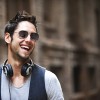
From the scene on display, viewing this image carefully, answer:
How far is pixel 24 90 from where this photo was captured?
10.7 feet

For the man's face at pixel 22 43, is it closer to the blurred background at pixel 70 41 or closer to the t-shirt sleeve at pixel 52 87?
the t-shirt sleeve at pixel 52 87

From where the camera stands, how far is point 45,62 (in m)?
13.6

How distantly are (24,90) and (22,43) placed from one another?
0.35 m

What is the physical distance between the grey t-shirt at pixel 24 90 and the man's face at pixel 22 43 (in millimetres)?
192

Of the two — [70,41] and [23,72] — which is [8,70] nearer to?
[23,72]

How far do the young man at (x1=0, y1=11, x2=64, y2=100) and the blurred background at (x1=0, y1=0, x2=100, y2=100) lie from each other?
22.8ft

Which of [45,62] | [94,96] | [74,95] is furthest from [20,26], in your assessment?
[94,96]

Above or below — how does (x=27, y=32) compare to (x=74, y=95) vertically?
above

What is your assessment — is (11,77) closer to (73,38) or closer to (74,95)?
(74,95)

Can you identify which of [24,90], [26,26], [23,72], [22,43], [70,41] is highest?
[26,26]

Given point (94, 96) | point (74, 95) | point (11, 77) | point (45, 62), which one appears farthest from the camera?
point (94, 96)

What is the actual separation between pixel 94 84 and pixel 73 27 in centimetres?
333

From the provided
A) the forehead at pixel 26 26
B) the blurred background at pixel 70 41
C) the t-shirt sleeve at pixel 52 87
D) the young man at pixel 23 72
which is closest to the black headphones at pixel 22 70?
the young man at pixel 23 72

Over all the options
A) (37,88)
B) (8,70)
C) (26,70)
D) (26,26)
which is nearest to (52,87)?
(37,88)
